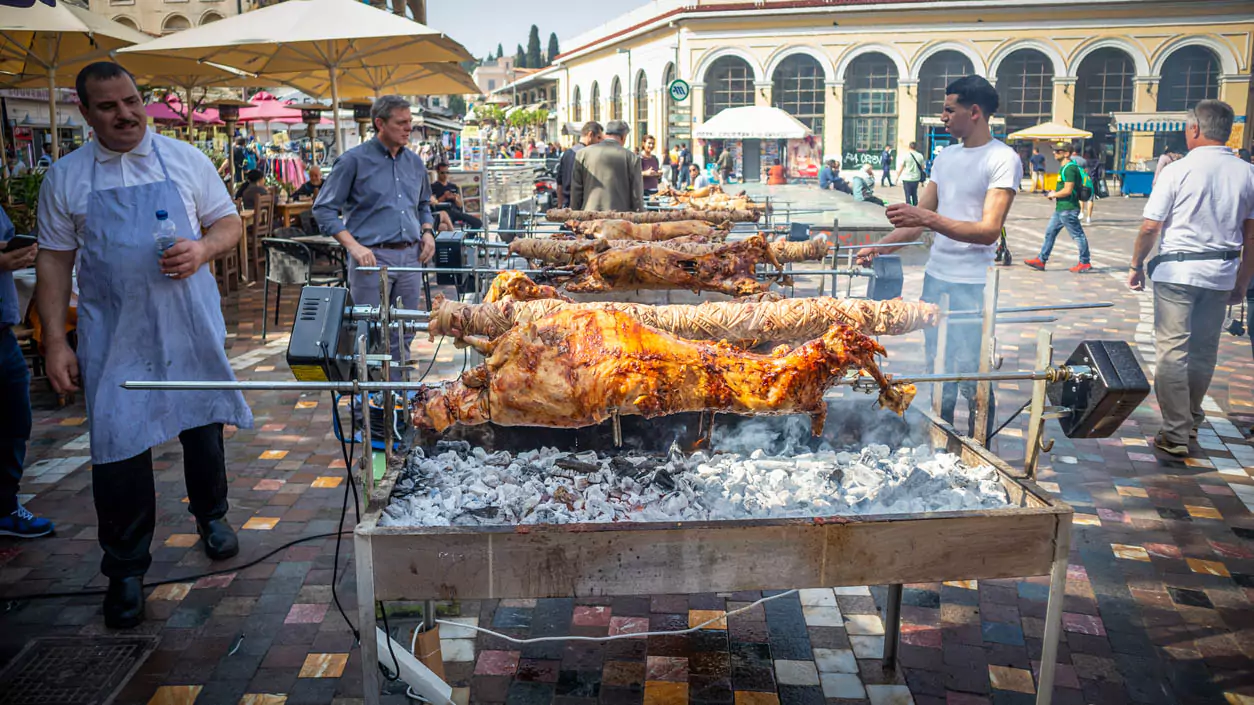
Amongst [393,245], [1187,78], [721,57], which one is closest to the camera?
[393,245]

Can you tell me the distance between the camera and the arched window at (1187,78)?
35562 millimetres

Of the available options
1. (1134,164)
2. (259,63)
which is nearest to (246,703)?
(259,63)

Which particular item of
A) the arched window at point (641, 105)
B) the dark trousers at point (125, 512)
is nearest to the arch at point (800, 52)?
the arched window at point (641, 105)

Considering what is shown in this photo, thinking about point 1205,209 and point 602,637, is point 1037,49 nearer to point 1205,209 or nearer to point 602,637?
point 1205,209

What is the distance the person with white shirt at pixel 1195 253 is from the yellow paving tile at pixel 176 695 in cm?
555

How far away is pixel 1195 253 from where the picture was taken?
5.24m

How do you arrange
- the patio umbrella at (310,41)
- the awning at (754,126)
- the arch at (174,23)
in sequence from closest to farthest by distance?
the patio umbrella at (310,41) → the awning at (754,126) → the arch at (174,23)

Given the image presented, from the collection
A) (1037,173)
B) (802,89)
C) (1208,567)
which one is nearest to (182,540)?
(1208,567)

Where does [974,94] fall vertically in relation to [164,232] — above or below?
above

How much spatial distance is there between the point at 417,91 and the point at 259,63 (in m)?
3.38

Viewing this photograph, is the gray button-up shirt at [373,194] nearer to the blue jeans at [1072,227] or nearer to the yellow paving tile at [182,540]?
the yellow paving tile at [182,540]

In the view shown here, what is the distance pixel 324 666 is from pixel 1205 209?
5.45 meters

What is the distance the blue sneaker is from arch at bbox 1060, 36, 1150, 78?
40.9 metres

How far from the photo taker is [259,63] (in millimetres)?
10352
